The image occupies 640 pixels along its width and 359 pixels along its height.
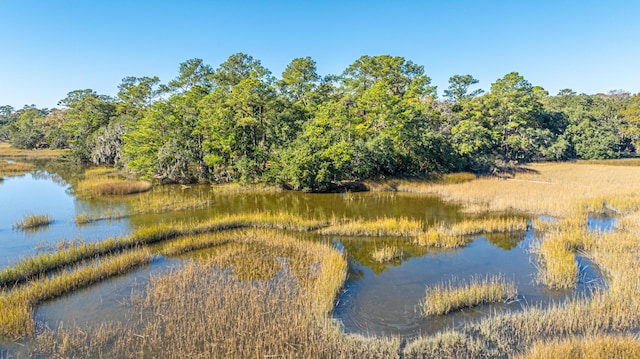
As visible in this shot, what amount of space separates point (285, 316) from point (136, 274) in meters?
7.08

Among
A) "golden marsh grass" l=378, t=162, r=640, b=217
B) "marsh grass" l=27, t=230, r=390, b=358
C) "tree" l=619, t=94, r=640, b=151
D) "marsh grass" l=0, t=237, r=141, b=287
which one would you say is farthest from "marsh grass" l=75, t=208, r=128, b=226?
"tree" l=619, t=94, r=640, b=151

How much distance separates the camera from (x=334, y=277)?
11648 millimetres

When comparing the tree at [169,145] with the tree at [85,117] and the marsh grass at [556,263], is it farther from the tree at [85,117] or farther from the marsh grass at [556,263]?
the marsh grass at [556,263]

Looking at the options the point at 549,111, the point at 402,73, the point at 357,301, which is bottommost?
the point at 357,301

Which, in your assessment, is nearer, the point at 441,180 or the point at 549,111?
the point at 441,180

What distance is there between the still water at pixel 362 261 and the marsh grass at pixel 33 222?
1.56 feet

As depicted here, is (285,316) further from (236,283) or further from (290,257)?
(290,257)

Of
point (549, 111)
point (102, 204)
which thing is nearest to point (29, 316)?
point (102, 204)

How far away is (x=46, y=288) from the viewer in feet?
35.0

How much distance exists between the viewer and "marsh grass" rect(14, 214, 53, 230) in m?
18.6

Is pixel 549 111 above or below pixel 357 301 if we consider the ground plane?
above

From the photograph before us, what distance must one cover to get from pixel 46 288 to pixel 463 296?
13212 mm

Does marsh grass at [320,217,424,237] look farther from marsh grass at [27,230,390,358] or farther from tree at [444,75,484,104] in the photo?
tree at [444,75,484,104]

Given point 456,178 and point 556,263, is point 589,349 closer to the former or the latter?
point 556,263
